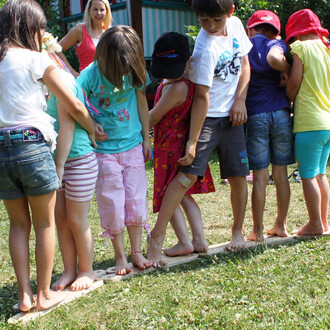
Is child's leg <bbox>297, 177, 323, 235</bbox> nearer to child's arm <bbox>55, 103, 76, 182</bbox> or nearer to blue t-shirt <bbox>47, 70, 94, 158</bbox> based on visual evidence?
blue t-shirt <bbox>47, 70, 94, 158</bbox>

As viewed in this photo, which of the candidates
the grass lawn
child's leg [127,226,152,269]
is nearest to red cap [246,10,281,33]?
the grass lawn

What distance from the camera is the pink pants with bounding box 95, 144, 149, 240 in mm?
3332

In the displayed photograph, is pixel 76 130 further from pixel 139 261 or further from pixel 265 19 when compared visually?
pixel 265 19

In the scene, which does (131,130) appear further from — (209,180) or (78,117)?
(209,180)

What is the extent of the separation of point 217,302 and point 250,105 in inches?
65.6

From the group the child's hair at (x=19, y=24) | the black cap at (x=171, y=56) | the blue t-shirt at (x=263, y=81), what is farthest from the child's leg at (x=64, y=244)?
the blue t-shirt at (x=263, y=81)

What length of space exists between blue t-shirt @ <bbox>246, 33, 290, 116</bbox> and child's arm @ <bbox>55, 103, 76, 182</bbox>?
5.11ft

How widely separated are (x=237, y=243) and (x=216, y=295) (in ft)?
2.94

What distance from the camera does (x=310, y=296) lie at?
291 centimetres

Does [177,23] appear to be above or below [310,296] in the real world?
above

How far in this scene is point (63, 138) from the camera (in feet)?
9.66

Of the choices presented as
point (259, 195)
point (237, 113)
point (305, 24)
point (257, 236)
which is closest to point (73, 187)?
point (237, 113)

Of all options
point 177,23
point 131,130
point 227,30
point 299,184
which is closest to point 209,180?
point 131,130

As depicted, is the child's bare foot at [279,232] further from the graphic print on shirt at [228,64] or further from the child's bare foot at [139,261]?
the graphic print on shirt at [228,64]
